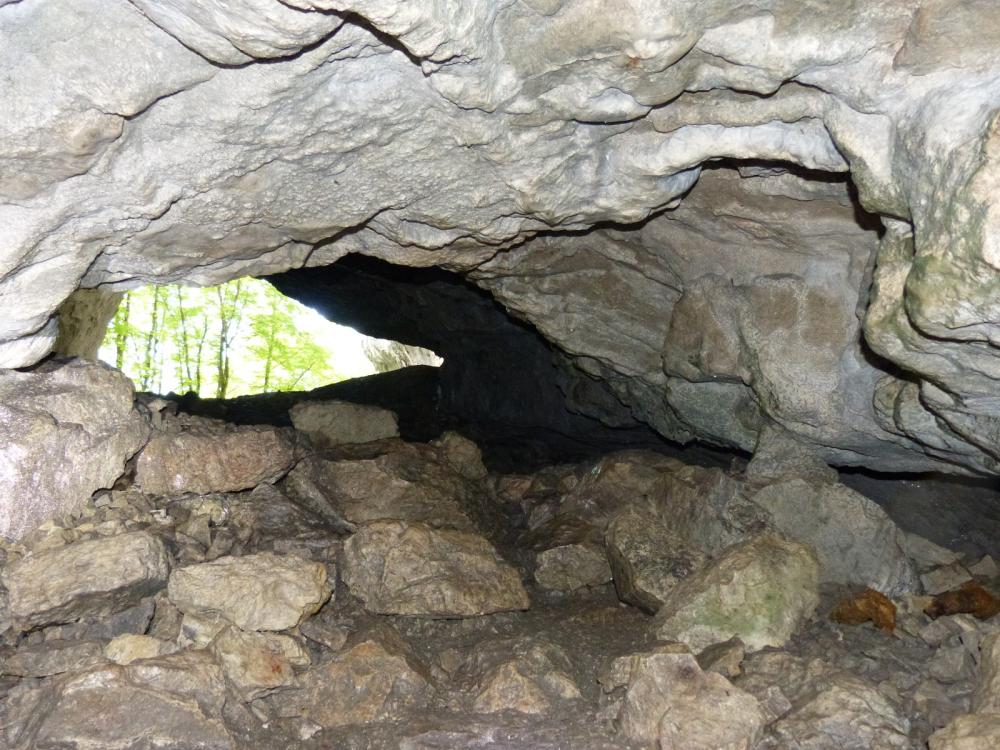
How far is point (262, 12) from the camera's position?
2.74 metres

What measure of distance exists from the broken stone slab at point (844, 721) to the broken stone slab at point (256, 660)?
7.87 ft

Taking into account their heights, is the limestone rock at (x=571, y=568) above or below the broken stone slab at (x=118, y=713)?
above

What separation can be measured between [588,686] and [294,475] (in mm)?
2675

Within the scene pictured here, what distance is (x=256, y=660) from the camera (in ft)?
14.3

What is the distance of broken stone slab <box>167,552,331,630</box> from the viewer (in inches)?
181

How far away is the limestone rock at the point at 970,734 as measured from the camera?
3.43 metres

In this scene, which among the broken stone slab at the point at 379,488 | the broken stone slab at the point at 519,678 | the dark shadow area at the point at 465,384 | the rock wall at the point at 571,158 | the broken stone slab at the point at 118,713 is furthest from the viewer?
the dark shadow area at the point at 465,384

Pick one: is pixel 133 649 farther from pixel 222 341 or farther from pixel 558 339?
pixel 222 341

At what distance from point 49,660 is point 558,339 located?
4282 millimetres

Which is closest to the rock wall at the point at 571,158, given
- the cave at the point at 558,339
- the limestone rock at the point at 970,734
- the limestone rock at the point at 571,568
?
the cave at the point at 558,339

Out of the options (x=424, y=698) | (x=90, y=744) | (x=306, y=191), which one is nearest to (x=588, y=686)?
(x=424, y=698)

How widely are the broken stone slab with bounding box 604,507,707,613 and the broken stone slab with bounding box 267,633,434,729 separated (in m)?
1.57

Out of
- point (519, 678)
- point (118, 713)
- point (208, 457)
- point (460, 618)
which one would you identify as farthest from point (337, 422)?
point (118, 713)

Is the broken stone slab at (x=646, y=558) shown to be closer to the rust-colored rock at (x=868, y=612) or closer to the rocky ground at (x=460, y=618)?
the rocky ground at (x=460, y=618)
